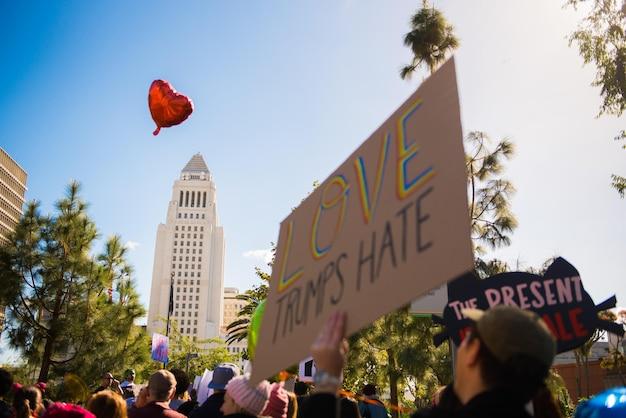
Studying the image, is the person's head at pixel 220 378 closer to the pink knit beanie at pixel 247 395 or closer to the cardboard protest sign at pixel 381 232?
the pink knit beanie at pixel 247 395

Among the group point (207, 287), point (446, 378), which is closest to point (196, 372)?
point (446, 378)

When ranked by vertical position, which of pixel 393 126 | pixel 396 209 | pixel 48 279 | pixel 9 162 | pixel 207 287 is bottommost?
pixel 396 209

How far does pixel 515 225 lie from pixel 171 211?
111 m

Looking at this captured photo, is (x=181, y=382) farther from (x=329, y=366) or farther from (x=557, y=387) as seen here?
(x=557, y=387)

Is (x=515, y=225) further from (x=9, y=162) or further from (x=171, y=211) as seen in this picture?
(x=171, y=211)

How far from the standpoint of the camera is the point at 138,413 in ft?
12.3

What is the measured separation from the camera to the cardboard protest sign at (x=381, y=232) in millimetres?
1470

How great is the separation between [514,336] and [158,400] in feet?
10.2

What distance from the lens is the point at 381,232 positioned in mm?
1697

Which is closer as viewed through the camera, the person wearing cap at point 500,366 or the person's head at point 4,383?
the person wearing cap at point 500,366

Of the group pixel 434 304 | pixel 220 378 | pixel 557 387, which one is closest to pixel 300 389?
pixel 220 378

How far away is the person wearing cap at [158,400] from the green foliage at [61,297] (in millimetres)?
14491

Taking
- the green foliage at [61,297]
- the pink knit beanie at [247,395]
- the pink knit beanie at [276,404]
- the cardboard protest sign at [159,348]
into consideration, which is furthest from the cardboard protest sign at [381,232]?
the green foliage at [61,297]

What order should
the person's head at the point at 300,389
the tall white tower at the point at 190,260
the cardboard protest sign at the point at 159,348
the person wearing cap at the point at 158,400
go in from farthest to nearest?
the tall white tower at the point at 190,260, the cardboard protest sign at the point at 159,348, the person's head at the point at 300,389, the person wearing cap at the point at 158,400
